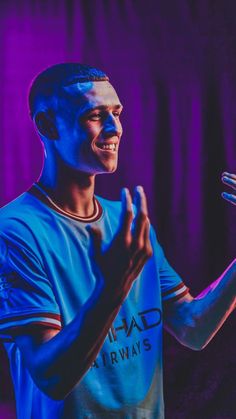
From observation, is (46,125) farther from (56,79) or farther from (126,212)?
(126,212)

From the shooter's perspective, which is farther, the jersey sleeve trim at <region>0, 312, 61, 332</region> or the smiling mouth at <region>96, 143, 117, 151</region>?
the smiling mouth at <region>96, 143, 117, 151</region>

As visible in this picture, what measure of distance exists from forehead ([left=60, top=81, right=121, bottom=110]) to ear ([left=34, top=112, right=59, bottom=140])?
3.2 inches

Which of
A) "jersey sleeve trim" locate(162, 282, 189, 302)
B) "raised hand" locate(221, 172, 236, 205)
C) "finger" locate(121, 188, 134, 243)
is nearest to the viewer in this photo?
"finger" locate(121, 188, 134, 243)

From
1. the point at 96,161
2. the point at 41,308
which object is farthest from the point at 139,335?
the point at 96,161

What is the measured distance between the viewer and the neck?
155cm

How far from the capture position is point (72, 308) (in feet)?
4.75

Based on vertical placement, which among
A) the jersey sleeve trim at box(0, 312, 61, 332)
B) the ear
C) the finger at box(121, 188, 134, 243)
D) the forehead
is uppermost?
the forehead

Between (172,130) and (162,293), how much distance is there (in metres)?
1.06

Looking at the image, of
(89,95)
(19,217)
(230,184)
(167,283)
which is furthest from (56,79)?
(167,283)

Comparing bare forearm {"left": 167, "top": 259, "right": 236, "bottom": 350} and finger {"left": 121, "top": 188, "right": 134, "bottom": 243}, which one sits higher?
finger {"left": 121, "top": 188, "right": 134, "bottom": 243}

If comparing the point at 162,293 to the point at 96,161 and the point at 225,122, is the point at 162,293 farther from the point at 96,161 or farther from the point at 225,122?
the point at 225,122

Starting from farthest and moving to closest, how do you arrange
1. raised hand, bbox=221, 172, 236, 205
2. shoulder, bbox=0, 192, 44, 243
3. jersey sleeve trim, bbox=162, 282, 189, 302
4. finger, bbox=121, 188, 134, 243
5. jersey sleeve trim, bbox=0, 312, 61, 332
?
1. jersey sleeve trim, bbox=162, 282, 189, 302
2. raised hand, bbox=221, 172, 236, 205
3. shoulder, bbox=0, 192, 44, 243
4. jersey sleeve trim, bbox=0, 312, 61, 332
5. finger, bbox=121, 188, 134, 243

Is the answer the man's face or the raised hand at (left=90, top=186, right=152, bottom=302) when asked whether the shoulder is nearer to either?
the man's face

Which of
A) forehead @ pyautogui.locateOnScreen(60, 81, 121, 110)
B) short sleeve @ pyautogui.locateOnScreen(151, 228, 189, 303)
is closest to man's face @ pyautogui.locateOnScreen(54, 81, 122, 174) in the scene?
forehead @ pyautogui.locateOnScreen(60, 81, 121, 110)
